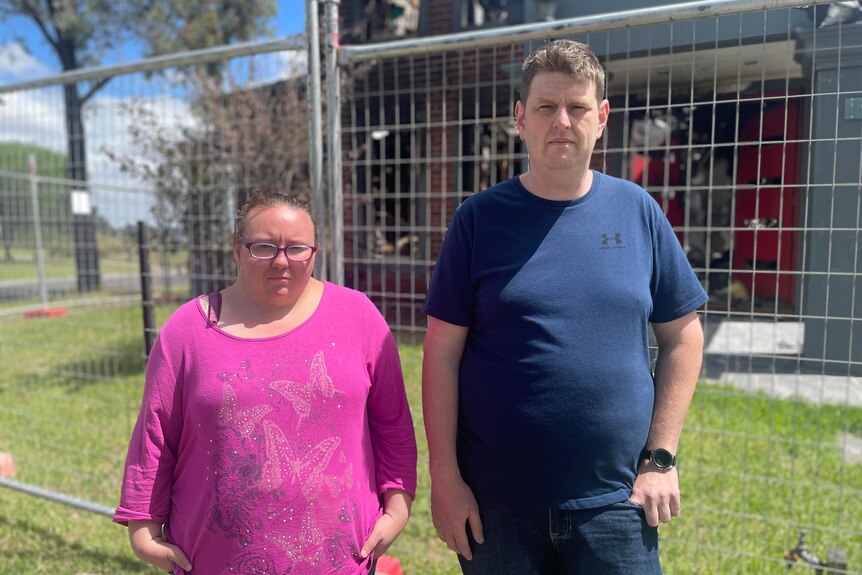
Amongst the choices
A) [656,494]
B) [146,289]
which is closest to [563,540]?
[656,494]

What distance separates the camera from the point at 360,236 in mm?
3326

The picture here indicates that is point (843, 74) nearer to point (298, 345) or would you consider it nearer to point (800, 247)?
point (800, 247)

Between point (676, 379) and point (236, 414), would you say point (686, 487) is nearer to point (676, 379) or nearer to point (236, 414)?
point (676, 379)

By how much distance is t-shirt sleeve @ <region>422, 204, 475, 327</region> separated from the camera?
1.67 meters

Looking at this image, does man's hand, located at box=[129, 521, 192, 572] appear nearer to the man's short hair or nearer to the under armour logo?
the under armour logo

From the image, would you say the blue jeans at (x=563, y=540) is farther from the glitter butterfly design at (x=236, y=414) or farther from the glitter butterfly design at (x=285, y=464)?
the glitter butterfly design at (x=236, y=414)

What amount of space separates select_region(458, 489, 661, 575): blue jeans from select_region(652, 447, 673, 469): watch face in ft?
0.44

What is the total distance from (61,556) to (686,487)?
365 centimetres

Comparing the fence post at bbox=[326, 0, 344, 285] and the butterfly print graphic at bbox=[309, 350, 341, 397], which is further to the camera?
the fence post at bbox=[326, 0, 344, 285]

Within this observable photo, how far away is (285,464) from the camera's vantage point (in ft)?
5.10

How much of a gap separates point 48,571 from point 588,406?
2.99m

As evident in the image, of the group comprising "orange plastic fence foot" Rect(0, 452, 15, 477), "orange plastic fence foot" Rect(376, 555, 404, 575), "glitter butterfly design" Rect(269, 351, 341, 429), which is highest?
"glitter butterfly design" Rect(269, 351, 341, 429)

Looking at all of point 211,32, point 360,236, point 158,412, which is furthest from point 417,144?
point 211,32

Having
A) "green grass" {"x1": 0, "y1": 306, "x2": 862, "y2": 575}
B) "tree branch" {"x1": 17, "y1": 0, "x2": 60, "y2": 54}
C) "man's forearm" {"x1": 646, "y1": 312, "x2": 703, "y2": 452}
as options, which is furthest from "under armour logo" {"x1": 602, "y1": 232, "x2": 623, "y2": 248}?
"tree branch" {"x1": 17, "y1": 0, "x2": 60, "y2": 54}
